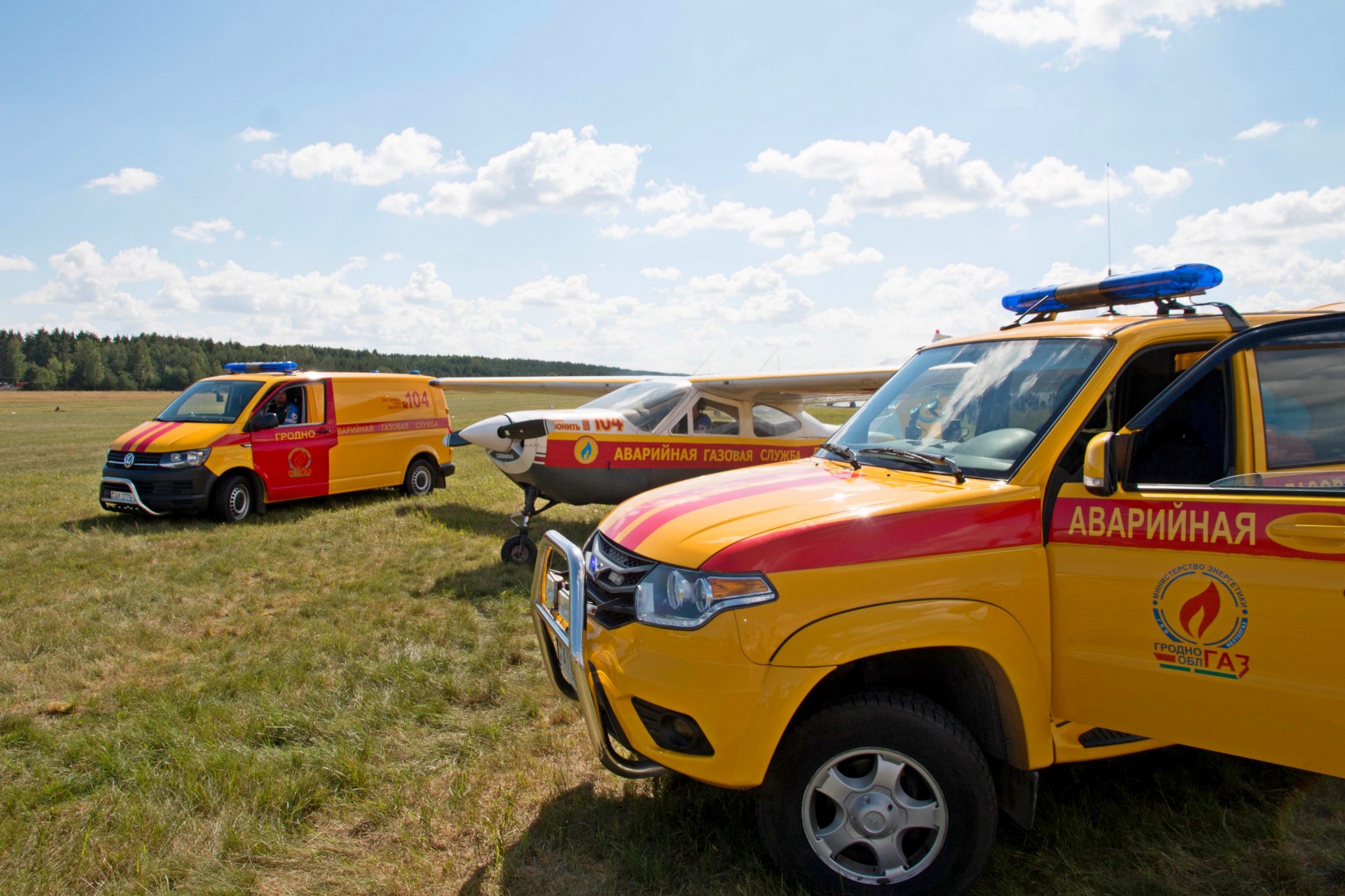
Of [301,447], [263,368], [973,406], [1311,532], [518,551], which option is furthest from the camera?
[263,368]

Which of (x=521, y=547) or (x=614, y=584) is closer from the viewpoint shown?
(x=614, y=584)

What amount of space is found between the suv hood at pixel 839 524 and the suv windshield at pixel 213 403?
34.4ft

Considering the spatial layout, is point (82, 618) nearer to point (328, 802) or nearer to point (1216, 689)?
point (328, 802)

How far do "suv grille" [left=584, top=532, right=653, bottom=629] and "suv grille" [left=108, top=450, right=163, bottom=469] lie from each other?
10.0 metres

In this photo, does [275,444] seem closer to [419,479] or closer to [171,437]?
[171,437]

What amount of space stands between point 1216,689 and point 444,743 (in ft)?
11.5

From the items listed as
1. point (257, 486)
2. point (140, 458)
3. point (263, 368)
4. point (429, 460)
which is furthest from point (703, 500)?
point (263, 368)

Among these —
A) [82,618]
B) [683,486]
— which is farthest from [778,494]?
[82,618]

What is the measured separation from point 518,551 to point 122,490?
20.4 feet

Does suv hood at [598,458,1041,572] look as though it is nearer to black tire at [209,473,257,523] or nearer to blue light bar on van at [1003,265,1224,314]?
blue light bar on van at [1003,265,1224,314]

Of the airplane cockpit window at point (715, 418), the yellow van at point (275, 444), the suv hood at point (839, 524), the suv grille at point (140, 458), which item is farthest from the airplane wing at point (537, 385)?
the suv hood at point (839, 524)

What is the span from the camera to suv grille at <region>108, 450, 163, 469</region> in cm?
1079

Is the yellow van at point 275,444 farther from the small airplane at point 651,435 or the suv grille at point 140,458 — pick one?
the small airplane at point 651,435

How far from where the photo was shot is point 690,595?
2672mm
